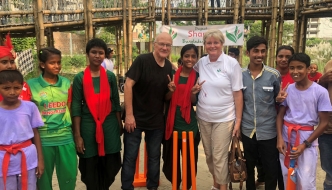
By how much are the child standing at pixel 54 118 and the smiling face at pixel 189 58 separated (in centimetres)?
123

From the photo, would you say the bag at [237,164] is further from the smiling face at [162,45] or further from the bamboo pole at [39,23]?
the bamboo pole at [39,23]

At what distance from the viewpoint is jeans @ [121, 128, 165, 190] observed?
10.5 ft

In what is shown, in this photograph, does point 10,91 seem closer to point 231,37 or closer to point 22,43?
point 231,37

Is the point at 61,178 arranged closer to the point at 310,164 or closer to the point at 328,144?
the point at 310,164

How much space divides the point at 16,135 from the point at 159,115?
1.43 meters

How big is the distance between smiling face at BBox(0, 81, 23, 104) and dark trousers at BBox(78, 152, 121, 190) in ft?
3.32

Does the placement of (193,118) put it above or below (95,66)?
below

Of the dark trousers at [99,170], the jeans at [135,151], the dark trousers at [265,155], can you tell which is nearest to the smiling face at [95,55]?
the jeans at [135,151]

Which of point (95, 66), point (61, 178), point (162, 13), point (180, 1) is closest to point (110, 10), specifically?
point (162, 13)

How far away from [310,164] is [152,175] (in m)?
1.69

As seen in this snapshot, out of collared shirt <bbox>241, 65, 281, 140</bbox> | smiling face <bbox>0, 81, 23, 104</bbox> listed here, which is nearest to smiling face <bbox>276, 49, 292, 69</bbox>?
collared shirt <bbox>241, 65, 281, 140</bbox>

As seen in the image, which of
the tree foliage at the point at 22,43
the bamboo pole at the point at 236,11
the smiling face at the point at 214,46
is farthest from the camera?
the tree foliage at the point at 22,43

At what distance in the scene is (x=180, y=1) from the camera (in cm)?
1110

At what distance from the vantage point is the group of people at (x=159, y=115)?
2.46m
